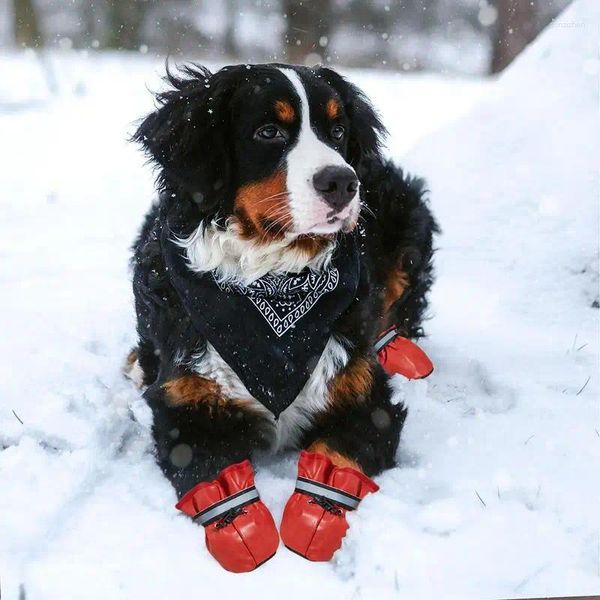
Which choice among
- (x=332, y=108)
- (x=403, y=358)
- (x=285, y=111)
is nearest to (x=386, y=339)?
(x=403, y=358)

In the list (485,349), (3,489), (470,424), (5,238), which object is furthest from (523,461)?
(5,238)

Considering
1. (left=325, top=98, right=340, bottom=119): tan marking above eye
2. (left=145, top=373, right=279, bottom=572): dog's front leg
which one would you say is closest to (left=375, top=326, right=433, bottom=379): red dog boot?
(left=145, top=373, right=279, bottom=572): dog's front leg

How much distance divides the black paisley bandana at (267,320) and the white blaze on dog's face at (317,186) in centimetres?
31

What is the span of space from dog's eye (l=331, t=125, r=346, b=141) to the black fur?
0.05 m

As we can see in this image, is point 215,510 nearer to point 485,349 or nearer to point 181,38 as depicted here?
point 485,349

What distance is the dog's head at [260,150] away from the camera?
2389 mm

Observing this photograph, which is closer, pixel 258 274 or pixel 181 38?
pixel 258 274

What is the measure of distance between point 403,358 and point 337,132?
1301 millimetres

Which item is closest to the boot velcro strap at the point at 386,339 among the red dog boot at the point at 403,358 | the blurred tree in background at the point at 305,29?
the red dog boot at the point at 403,358

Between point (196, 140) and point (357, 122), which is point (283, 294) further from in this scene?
point (357, 122)

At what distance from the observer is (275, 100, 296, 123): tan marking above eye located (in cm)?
252

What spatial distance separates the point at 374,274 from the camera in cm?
368

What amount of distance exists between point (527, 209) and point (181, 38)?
722 cm

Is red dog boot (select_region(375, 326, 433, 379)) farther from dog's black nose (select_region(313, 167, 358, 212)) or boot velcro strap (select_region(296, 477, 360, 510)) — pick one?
dog's black nose (select_region(313, 167, 358, 212))
